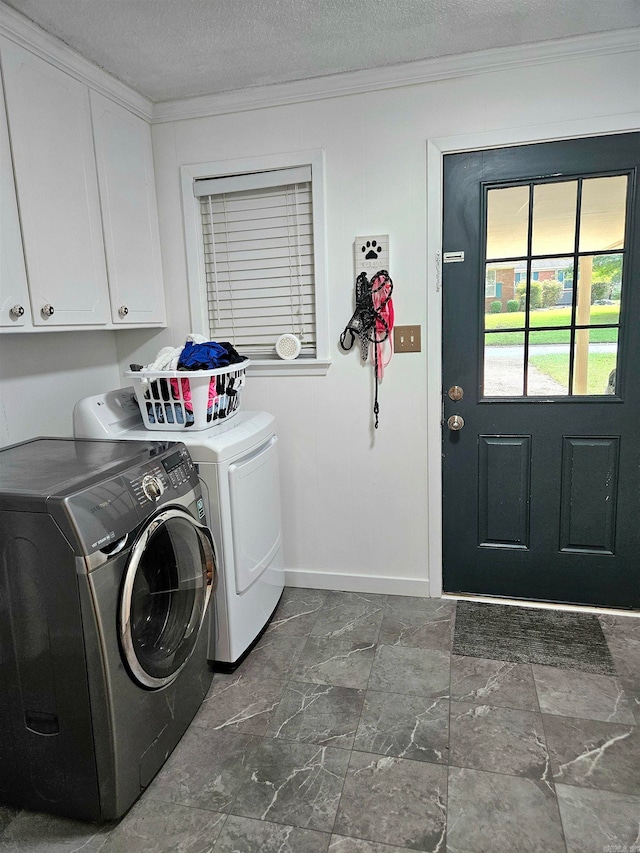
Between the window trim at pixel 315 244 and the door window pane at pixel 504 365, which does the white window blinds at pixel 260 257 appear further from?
the door window pane at pixel 504 365

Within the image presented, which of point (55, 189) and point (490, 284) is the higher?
point (55, 189)

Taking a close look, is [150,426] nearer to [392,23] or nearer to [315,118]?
[315,118]

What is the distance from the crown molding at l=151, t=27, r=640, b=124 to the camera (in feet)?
7.11

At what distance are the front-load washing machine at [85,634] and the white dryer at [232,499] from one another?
291 millimetres

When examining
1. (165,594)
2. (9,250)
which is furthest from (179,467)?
(9,250)

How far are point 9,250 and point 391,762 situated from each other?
2045 mm

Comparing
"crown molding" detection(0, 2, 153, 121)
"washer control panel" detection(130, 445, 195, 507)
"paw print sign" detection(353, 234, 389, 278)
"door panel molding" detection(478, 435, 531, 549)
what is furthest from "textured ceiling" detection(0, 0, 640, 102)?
"door panel molding" detection(478, 435, 531, 549)

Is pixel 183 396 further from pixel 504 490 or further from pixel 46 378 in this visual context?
pixel 504 490

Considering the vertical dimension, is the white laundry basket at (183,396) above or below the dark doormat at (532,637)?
above

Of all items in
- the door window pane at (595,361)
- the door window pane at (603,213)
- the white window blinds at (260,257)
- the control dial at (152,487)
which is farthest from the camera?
the white window blinds at (260,257)

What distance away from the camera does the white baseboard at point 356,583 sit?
274 centimetres

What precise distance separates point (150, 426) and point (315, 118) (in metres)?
1.55

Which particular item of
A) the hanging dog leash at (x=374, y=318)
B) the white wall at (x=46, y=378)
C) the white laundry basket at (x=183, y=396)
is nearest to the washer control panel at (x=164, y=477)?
the white laundry basket at (x=183, y=396)

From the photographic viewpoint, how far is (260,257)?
2.69 meters
